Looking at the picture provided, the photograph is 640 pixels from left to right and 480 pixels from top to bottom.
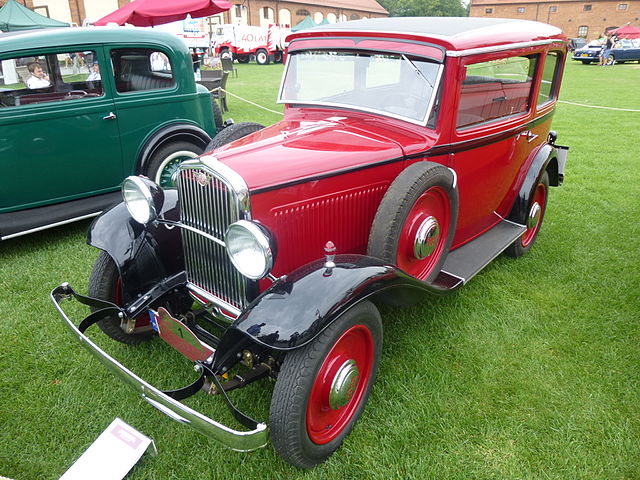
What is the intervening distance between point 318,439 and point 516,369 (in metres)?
1.35

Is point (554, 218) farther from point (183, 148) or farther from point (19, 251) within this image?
point (19, 251)

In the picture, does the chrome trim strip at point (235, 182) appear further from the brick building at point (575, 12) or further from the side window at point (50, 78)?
the brick building at point (575, 12)

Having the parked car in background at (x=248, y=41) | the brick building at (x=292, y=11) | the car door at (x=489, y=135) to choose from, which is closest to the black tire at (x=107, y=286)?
the car door at (x=489, y=135)

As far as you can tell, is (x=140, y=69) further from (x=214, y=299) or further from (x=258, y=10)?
(x=258, y=10)

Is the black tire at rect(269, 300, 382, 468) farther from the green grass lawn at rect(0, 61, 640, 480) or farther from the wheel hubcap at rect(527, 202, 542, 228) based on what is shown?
the wheel hubcap at rect(527, 202, 542, 228)

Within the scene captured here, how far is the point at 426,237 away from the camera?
266cm

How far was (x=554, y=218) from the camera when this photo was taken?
4.98m

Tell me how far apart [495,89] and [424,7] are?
67676 millimetres

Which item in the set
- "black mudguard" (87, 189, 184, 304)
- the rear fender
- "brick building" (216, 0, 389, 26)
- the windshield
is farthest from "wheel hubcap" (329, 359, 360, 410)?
"brick building" (216, 0, 389, 26)

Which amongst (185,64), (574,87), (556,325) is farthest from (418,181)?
(574,87)

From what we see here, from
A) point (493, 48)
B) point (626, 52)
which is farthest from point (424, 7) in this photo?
point (493, 48)

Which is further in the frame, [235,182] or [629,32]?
[629,32]

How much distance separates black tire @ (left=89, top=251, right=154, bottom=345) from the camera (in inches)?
106

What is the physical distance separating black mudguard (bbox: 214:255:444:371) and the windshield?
1.21 meters
